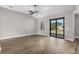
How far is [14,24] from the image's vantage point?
24.2 ft

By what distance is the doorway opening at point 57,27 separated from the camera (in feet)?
22.7

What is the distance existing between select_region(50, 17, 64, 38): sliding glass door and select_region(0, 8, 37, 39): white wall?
3.10 meters

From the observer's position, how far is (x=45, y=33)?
29.3ft

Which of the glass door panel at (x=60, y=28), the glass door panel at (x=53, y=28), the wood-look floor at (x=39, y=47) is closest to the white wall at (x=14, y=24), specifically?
the wood-look floor at (x=39, y=47)

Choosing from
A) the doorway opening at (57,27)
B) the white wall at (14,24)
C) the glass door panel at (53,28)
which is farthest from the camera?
the glass door panel at (53,28)

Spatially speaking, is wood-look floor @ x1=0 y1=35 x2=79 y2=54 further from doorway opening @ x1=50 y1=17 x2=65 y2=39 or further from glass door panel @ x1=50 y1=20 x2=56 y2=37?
glass door panel @ x1=50 y1=20 x2=56 y2=37

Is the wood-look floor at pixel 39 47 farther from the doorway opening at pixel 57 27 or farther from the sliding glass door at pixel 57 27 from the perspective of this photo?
the sliding glass door at pixel 57 27

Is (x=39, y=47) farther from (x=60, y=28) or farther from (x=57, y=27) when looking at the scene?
(x=57, y=27)

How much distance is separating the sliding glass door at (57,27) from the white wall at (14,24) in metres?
3.10

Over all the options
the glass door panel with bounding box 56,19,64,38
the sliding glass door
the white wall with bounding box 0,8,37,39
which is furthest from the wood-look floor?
the sliding glass door

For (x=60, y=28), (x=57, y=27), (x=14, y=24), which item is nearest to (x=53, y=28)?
(x=57, y=27)

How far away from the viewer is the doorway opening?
6920 mm

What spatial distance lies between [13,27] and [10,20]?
808 millimetres

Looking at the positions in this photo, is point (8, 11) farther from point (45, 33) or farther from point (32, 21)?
point (45, 33)
